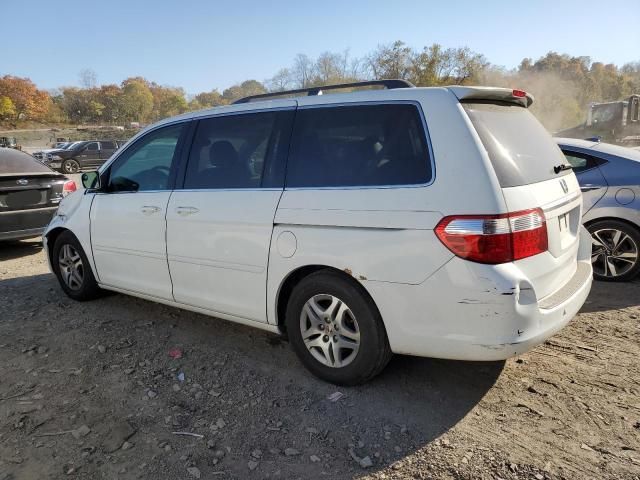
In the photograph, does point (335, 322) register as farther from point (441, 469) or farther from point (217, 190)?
point (217, 190)

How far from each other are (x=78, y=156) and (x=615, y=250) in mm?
24854

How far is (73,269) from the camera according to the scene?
4918 mm

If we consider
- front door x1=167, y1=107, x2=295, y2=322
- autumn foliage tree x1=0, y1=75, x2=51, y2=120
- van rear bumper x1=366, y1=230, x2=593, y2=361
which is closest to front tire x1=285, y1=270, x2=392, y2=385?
van rear bumper x1=366, y1=230, x2=593, y2=361

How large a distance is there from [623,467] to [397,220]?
1.64 metres

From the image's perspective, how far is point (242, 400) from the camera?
10.1 ft

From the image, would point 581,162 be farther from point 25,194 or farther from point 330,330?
point 25,194

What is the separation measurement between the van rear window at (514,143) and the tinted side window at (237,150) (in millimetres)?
1286

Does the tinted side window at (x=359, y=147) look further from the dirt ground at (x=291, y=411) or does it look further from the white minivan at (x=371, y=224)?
the dirt ground at (x=291, y=411)

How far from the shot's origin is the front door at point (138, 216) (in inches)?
155

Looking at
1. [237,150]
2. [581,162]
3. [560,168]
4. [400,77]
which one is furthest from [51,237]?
[400,77]

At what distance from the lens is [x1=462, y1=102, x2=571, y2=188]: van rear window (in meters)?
2.66

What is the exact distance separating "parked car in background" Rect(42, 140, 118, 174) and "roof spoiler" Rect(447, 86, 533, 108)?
23.2m

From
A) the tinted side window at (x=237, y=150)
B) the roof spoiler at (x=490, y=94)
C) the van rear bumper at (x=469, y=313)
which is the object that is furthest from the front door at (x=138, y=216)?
the roof spoiler at (x=490, y=94)

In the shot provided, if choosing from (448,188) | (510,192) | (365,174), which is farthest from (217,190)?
(510,192)
